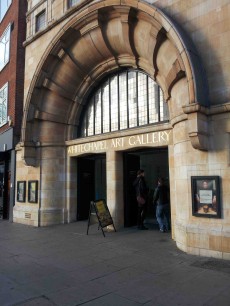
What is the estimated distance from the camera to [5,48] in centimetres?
1594

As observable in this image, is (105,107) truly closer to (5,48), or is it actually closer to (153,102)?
(153,102)

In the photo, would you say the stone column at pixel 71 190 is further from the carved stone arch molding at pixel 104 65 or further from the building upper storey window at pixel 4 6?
the building upper storey window at pixel 4 6

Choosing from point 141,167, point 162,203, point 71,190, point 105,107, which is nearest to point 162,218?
point 162,203

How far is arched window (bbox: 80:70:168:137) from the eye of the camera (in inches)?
391

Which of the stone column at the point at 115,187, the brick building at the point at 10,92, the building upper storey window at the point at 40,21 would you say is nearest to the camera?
the stone column at the point at 115,187

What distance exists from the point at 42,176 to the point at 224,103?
776 cm

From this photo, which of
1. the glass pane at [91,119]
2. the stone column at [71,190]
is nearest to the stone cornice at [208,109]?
the glass pane at [91,119]

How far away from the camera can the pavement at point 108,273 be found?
14.3 ft

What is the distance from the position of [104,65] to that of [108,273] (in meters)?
7.95

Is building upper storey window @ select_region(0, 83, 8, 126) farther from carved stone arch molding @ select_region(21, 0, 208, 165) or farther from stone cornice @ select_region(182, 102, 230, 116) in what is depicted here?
stone cornice @ select_region(182, 102, 230, 116)

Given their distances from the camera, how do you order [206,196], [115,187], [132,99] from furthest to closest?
[132,99]
[115,187]
[206,196]

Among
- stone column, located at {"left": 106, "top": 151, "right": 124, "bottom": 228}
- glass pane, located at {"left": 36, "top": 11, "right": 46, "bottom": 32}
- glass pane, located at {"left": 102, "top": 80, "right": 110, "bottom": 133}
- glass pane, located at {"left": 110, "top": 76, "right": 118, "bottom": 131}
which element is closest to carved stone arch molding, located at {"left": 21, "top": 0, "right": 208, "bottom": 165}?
glass pane, located at {"left": 102, "top": 80, "right": 110, "bottom": 133}

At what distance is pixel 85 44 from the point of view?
35.8ft

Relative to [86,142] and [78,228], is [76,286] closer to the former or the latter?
[78,228]
